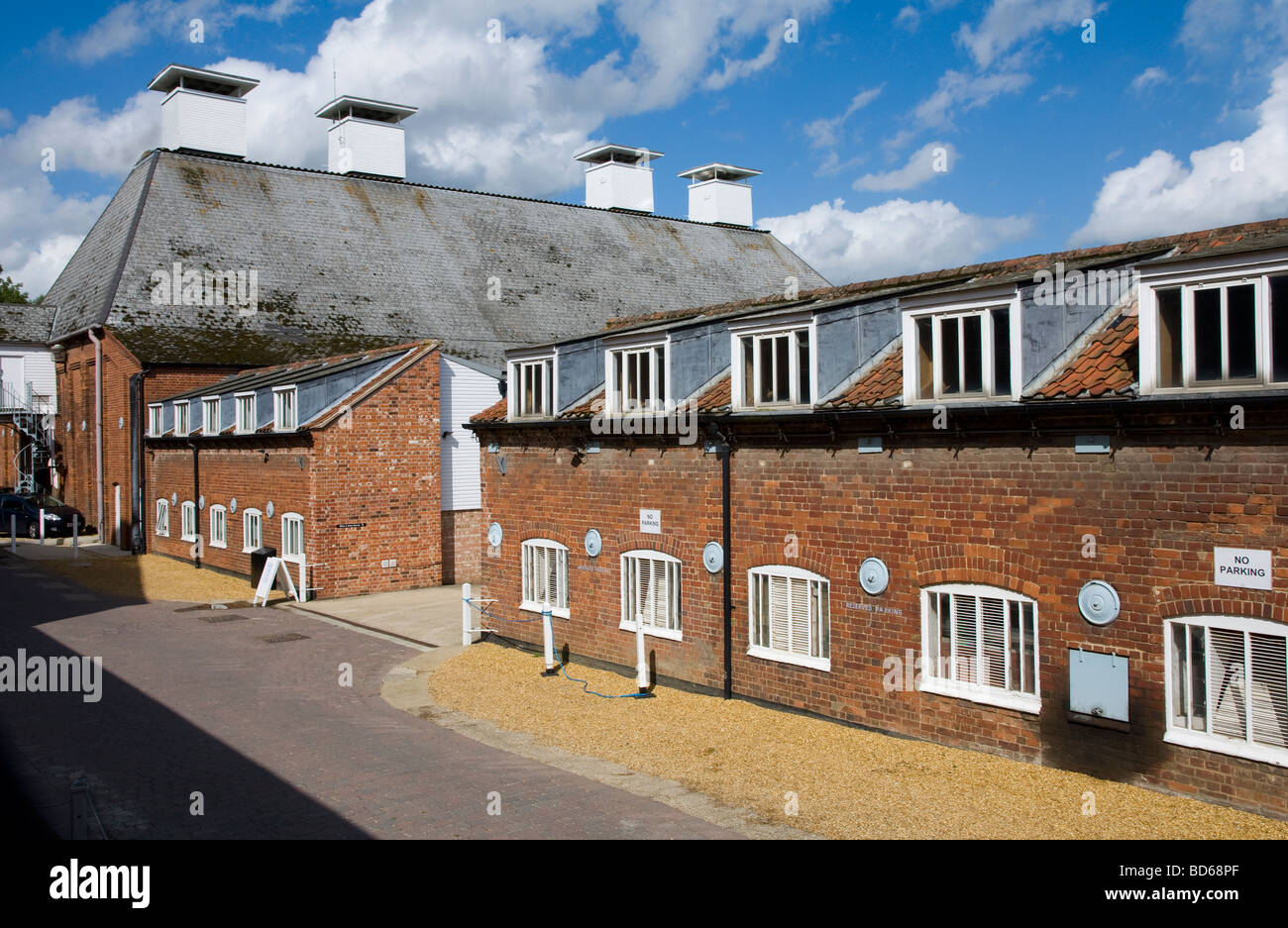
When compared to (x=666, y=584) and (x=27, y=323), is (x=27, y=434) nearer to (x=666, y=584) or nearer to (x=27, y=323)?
(x=27, y=323)

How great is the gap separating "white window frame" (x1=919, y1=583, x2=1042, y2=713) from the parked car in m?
35.3

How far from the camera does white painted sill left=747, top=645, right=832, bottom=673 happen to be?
1220 centimetres

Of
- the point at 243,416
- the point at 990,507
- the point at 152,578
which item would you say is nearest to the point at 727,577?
the point at 990,507

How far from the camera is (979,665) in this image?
416 inches

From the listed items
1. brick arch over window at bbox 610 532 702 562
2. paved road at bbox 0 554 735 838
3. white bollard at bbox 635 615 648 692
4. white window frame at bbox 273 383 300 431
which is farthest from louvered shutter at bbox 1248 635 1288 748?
white window frame at bbox 273 383 300 431

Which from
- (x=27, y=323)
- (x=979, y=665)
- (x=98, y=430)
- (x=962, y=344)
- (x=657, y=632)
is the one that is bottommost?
(x=657, y=632)

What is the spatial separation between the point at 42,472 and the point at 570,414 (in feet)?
117

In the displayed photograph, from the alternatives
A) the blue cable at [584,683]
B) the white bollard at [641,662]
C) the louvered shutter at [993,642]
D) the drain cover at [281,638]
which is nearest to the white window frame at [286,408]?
the drain cover at [281,638]

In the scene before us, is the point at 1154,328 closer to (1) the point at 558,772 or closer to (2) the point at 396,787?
(1) the point at 558,772

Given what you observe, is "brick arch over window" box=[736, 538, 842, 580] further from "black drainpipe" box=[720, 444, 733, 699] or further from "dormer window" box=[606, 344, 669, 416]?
"dormer window" box=[606, 344, 669, 416]

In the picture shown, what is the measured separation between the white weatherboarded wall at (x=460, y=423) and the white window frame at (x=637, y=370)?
10.6 metres

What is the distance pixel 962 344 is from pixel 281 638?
14.1m
